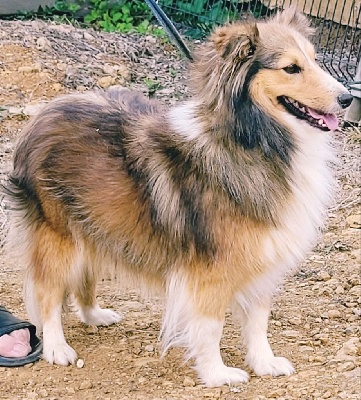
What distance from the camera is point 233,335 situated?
4.40m

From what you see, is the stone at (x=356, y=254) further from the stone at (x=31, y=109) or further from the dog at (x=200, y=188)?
the stone at (x=31, y=109)

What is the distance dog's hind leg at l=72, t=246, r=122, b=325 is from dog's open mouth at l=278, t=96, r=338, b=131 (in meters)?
1.21

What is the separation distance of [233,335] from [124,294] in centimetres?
87

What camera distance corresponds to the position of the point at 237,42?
346cm

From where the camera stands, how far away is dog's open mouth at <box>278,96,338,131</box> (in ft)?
11.5

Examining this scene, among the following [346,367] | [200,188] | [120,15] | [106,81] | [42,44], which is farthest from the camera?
[120,15]

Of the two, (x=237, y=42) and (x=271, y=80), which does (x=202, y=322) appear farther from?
(x=237, y=42)

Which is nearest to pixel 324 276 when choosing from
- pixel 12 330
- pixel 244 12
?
pixel 12 330

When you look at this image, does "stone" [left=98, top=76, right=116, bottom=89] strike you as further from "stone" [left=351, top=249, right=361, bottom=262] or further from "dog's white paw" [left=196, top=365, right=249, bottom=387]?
"dog's white paw" [left=196, top=365, right=249, bottom=387]

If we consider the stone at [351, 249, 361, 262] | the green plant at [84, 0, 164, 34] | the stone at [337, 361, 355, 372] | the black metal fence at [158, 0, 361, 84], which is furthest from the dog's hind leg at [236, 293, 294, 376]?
the green plant at [84, 0, 164, 34]

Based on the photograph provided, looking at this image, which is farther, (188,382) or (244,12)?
(244,12)

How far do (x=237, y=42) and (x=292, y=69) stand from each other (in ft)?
0.86

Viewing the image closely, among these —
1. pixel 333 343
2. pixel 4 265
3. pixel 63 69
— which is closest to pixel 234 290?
pixel 333 343

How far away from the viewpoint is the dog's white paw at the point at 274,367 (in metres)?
3.86
